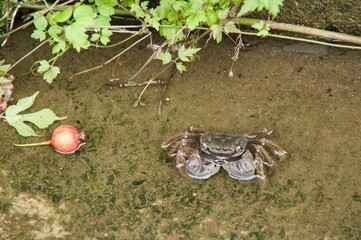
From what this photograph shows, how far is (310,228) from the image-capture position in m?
2.97

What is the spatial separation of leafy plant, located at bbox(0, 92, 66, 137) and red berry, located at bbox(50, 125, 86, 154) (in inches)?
6.5

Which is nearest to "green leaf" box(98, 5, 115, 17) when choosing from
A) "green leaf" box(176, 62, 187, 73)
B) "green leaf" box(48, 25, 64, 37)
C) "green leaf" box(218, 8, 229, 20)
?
"green leaf" box(48, 25, 64, 37)

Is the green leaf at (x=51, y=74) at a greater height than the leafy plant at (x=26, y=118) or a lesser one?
greater

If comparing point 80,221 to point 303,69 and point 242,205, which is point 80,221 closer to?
point 242,205

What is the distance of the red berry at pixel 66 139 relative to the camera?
3.35m

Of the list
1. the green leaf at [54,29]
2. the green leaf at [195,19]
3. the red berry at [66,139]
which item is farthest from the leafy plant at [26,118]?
the green leaf at [195,19]

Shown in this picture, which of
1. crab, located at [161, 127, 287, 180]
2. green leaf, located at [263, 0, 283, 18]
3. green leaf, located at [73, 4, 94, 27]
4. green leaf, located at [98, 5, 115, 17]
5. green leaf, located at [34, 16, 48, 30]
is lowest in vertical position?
crab, located at [161, 127, 287, 180]

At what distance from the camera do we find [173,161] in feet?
11.0

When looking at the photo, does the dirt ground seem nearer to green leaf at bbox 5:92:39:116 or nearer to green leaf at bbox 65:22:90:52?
green leaf at bbox 5:92:39:116

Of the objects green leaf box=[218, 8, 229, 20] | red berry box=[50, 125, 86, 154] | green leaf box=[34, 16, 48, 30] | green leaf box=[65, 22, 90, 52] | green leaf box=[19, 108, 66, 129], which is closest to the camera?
green leaf box=[65, 22, 90, 52]

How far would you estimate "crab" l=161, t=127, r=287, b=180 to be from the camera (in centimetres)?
318

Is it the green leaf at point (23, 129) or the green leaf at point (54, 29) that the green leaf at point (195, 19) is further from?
the green leaf at point (23, 129)

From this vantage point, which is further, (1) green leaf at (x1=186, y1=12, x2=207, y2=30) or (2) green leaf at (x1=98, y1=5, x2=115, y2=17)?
(2) green leaf at (x1=98, y1=5, x2=115, y2=17)

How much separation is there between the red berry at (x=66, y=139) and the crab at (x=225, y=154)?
0.57m
